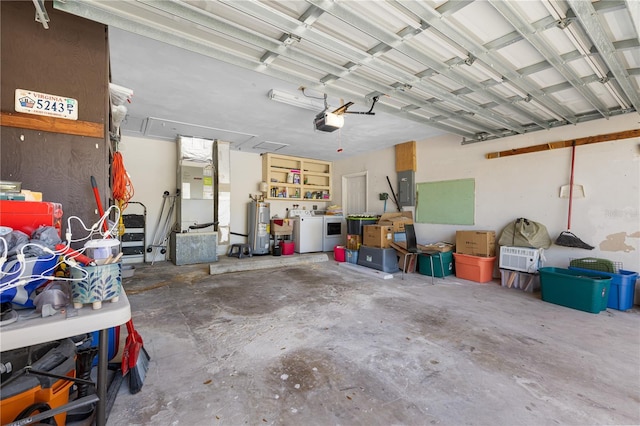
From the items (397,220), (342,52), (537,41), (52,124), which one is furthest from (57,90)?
(397,220)

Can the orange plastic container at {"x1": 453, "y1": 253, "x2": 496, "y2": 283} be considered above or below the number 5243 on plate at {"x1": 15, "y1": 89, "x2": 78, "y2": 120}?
below

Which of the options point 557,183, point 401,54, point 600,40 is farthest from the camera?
point 557,183

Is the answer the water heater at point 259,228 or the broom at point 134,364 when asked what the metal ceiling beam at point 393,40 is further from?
the water heater at point 259,228

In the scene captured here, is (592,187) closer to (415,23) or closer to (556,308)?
(556,308)

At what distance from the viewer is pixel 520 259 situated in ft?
12.9

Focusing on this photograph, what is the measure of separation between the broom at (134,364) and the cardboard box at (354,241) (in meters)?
4.29

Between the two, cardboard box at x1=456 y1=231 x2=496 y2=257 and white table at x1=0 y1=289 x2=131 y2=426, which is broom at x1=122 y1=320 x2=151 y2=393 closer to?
white table at x1=0 y1=289 x2=131 y2=426

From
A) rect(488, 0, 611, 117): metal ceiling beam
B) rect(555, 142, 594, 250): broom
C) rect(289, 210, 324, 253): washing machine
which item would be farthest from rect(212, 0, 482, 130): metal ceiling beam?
rect(289, 210, 324, 253): washing machine

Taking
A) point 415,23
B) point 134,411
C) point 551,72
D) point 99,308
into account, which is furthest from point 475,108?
point 134,411

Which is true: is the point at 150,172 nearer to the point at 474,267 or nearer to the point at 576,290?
the point at 474,267

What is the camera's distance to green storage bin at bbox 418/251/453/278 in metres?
4.62

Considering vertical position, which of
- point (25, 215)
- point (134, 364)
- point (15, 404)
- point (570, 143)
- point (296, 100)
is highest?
point (296, 100)

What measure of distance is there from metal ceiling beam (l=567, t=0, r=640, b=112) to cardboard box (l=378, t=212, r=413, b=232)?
3357mm

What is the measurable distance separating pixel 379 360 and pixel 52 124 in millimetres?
2891
